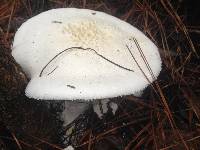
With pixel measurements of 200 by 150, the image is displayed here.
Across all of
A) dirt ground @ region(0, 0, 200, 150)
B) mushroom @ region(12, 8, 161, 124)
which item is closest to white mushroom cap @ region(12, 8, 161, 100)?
mushroom @ region(12, 8, 161, 124)

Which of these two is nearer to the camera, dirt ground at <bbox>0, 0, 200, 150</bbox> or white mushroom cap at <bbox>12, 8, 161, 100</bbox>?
white mushroom cap at <bbox>12, 8, 161, 100</bbox>

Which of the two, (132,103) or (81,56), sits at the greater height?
(81,56)

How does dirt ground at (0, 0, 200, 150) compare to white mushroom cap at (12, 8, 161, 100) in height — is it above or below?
below

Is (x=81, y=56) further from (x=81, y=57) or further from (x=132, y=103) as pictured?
(x=132, y=103)

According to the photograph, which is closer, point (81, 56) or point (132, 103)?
point (81, 56)

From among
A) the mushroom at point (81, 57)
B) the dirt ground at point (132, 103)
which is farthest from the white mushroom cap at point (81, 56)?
the dirt ground at point (132, 103)

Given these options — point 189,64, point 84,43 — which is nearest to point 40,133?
point 84,43

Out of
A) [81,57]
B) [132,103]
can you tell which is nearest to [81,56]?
[81,57]

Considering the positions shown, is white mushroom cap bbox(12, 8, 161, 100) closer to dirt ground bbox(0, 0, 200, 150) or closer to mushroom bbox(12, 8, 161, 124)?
mushroom bbox(12, 8, 161, 124)

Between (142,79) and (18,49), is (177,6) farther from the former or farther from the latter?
(18,49)
